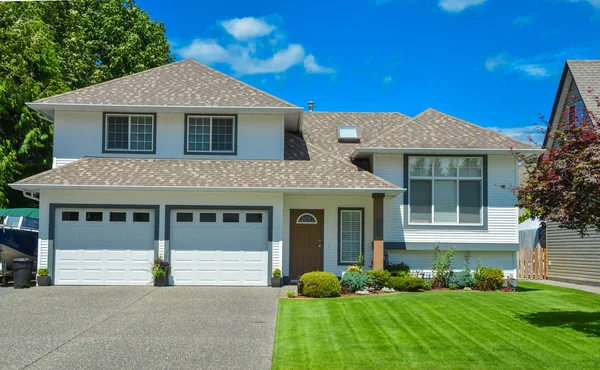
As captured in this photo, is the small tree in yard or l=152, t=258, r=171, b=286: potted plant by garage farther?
l=152, t=258, r=171, b=286: potted plant by garage

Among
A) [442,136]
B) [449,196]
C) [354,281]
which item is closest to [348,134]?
[442,136]

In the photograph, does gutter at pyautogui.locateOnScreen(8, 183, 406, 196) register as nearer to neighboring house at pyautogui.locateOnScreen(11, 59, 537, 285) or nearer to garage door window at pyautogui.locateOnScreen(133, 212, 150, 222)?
neighboring house at pyautogui.locateOnScreen(11, 59, 537, 285)

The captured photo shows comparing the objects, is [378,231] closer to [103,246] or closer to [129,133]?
[103,246]

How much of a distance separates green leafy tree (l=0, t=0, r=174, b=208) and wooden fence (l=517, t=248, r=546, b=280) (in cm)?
2175

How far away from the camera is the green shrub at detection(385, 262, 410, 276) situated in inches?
749

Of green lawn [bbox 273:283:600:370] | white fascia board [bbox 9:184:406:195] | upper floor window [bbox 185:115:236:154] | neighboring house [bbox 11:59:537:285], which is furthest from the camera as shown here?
upper floor window [bbox 185:115:236:154]

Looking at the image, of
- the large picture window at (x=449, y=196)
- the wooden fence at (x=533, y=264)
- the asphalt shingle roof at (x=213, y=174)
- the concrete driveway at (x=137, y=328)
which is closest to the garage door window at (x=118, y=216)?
the asphalt shingle roof at (x=213, y=174)

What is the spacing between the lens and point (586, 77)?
24.1m

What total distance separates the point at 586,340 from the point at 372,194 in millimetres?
8641

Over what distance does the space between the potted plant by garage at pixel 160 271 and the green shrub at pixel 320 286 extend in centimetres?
451

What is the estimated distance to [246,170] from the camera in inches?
781

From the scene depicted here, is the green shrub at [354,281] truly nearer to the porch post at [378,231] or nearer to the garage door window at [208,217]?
the porch post at [378,231]

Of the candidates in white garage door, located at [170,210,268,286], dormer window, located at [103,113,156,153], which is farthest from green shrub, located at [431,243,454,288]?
dormer window, located at [103,113,156,153]

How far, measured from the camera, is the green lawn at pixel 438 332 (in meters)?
9.93
